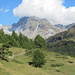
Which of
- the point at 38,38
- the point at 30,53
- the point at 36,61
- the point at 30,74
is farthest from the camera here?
the point at 38,38

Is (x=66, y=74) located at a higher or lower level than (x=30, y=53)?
lower

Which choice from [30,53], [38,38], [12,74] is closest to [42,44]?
[38,38]

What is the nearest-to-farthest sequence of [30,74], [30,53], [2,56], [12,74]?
[12,74], [30,74], [2,56], [30,53]

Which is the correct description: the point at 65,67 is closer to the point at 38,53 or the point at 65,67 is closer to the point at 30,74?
the point at 38,53

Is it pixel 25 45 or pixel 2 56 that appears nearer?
pixel 2 56

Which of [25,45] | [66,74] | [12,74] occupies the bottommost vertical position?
[66,74]

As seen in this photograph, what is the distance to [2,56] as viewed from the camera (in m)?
45.7

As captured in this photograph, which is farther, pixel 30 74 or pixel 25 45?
pixel 25 45

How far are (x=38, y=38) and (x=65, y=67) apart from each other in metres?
51.1

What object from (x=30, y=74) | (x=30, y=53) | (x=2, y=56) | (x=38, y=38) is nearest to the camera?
(x=30, y=74)

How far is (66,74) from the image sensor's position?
46094mm

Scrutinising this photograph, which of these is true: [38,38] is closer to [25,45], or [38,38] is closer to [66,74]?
[25,45]

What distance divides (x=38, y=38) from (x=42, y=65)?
47.6 m

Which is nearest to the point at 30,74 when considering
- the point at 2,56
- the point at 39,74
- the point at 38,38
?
the point at 39,74
